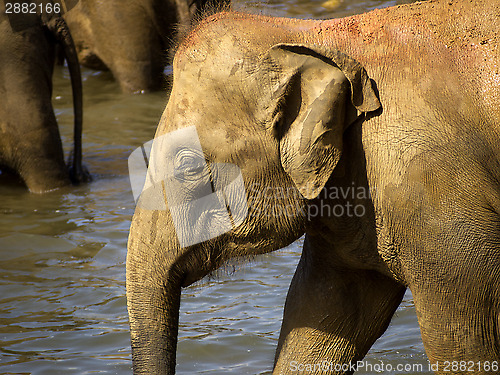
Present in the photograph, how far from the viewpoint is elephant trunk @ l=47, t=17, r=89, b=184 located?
231 inches

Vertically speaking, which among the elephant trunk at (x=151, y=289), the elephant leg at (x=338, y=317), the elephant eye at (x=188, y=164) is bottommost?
the elephant leg at (x=338, y=317)

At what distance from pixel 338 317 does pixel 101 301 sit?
1640 millimetres

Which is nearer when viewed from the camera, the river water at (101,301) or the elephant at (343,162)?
the elephant at (343,162)

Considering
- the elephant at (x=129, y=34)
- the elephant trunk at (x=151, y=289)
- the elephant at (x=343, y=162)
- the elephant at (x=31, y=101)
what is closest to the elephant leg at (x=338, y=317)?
the elephant at (x=343, y=162)

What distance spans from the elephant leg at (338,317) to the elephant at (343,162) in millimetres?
255

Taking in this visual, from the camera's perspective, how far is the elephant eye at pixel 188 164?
2.41m

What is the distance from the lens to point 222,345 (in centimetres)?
366

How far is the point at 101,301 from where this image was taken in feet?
13.5

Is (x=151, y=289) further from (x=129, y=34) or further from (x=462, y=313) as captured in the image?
(x=129, y=34)

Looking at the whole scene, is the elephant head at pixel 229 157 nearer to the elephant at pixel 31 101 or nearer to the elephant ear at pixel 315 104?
the elephant ear at pixel 315 104

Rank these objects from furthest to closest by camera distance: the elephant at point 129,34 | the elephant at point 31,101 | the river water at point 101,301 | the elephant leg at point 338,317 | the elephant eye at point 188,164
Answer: the elephant at point 129,34
the elephant at point 31,101
the river water at point 101,301
the elephant leg at point 338,317
the elephant eye at point 188,164

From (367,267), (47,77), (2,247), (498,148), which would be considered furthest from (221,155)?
(47,77)

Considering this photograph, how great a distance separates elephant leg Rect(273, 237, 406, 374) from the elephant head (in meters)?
0.39

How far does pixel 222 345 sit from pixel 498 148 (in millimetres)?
1762
